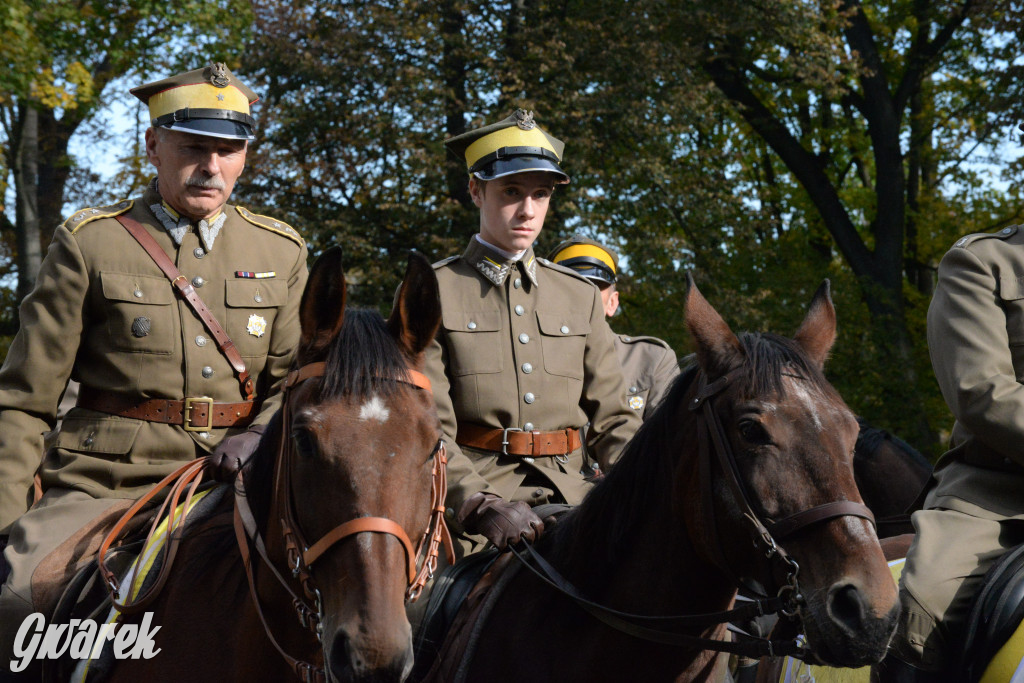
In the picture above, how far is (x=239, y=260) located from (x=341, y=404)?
1.56m

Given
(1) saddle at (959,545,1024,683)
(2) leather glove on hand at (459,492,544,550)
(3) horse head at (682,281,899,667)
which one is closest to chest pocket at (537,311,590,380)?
(2) leather glove on hand at (459,492,544,550)

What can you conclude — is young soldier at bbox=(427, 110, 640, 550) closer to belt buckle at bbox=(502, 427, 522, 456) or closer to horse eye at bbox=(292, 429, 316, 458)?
belt buckle at bbox=(502, 427, 522, 456)

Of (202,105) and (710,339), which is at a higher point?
(202,105)

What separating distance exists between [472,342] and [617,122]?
12839 millimetres

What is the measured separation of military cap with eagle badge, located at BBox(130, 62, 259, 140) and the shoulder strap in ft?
1.47

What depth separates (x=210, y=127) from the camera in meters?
3.91

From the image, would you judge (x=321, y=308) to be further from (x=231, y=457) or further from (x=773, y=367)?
(x=773, y=367)

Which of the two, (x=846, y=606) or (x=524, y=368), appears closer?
(x=846, y=606)

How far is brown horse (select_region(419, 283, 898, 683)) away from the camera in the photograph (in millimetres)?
2752

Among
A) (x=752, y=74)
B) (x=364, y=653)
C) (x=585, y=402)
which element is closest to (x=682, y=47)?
(x=752, y=74)

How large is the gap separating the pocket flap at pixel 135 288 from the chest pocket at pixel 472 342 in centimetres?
105

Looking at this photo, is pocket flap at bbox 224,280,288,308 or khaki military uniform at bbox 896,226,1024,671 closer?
khaki military uniform at bbox 896,226,1024,671

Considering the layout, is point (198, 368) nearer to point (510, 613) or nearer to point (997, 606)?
point (510, 613)

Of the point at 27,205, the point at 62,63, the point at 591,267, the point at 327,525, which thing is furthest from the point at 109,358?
the point at 62,63
